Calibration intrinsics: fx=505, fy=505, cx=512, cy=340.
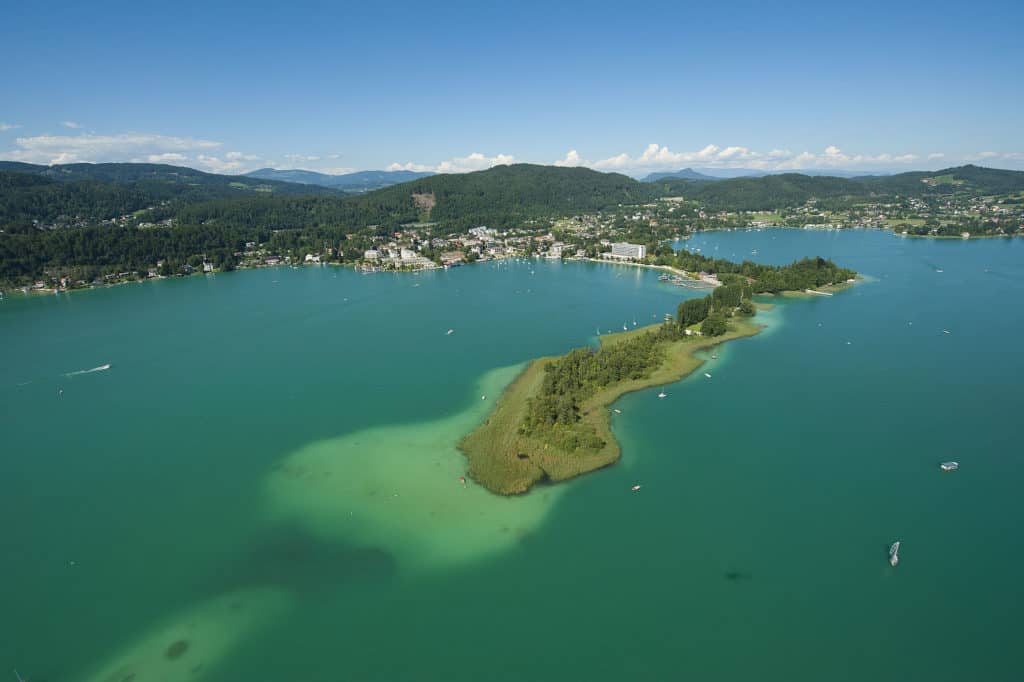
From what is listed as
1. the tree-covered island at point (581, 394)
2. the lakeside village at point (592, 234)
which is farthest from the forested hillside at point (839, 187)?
the tree-covered island at point (581, 394)

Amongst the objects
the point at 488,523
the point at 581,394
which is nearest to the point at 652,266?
the point at 581,394

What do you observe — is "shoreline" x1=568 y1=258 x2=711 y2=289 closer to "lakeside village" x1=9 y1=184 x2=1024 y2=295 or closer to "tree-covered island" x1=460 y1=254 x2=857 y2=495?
"lakeside village" x1=9 y1=184 x2=1024 y2=295

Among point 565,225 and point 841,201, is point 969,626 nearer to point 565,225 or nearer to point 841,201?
point 565,225

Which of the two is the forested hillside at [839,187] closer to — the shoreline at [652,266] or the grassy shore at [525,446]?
the shoreline at [652,266]

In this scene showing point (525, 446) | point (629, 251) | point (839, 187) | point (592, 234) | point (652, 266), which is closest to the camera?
point (525, 446)

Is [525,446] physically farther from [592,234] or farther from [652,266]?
[592,234]

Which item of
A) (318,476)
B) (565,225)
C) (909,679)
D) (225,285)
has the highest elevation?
(565,225)

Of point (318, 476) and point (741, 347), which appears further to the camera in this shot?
point (741, 347)

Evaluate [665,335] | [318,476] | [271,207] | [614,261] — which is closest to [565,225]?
[614,261]
